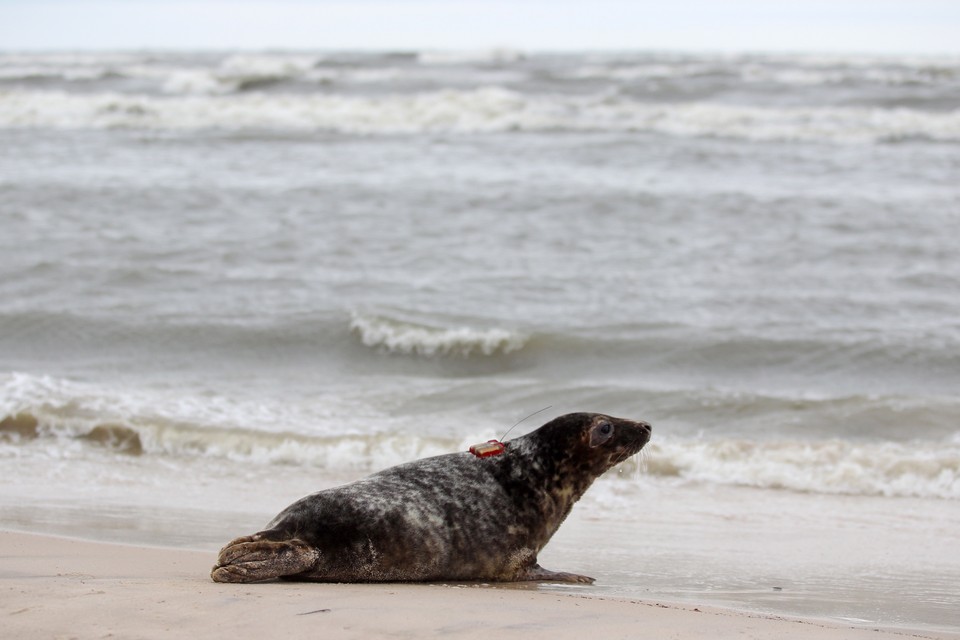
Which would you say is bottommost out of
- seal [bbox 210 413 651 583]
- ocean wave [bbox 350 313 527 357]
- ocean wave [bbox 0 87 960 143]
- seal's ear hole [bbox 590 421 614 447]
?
seal [bbox 210 413 651 583]

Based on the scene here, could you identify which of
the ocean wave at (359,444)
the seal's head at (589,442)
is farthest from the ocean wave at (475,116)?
the seal's head at (589,442)

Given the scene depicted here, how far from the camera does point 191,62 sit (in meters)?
47.6

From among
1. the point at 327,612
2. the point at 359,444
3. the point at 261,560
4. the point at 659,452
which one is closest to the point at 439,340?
the point at 359,444

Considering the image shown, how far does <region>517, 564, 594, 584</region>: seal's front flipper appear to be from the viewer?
186 inches

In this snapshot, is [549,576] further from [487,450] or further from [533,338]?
[533,338]

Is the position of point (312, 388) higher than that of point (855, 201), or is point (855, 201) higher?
point (855, 201)

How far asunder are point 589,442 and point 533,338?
518 centimetres

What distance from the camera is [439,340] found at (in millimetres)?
10094

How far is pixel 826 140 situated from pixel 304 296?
48.6ft

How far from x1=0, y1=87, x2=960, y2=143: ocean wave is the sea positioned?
1068mm

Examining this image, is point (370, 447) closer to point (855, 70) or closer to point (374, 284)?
point (374, 284)

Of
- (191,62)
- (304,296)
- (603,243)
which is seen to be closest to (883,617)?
(304,296)

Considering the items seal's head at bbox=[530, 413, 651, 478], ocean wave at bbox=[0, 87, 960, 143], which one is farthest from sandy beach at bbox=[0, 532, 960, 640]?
ocean wave at bbox=[0, 87, 960, 143]

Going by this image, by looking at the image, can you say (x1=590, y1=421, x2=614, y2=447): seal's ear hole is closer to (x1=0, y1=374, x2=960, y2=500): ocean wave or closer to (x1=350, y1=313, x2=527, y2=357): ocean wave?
(x1=0, y1=374, x2=960, y2=500): ocean wave
